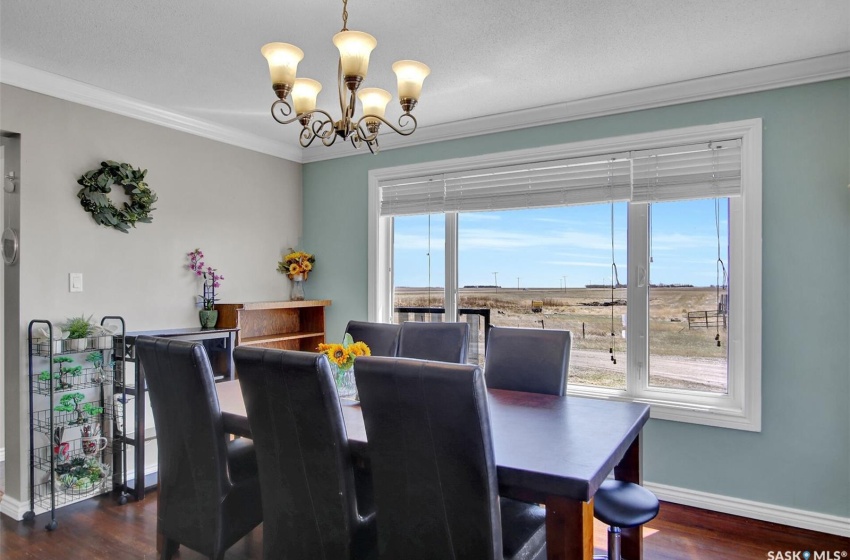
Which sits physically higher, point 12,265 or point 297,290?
point 12,265

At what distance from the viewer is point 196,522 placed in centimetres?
205

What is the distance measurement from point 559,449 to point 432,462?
446mm

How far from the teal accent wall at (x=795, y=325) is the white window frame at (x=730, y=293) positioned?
0.16 feet

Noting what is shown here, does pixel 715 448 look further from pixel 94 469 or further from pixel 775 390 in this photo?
pixel 94 469

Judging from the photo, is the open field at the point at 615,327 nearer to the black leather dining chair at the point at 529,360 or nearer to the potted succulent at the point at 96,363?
the black leather dining chair at the point at 529,360

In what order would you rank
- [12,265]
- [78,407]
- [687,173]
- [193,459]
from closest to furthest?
[193,459] < [12,265] < [78,407] < [687,173]

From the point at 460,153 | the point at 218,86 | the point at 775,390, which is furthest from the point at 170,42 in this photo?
the point at 775,390

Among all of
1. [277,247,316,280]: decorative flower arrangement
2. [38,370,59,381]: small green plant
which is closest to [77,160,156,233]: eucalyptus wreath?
[38,370,59,381]: small green plant

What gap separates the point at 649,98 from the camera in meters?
2.98

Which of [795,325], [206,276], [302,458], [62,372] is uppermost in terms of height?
[206,276]

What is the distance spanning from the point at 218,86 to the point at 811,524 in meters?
3.99

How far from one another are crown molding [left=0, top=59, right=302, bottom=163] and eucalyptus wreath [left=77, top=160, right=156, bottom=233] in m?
0.35

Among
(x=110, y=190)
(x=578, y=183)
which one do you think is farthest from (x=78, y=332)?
(x=578, y=183)

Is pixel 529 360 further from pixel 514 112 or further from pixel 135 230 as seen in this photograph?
pixel 135 230
